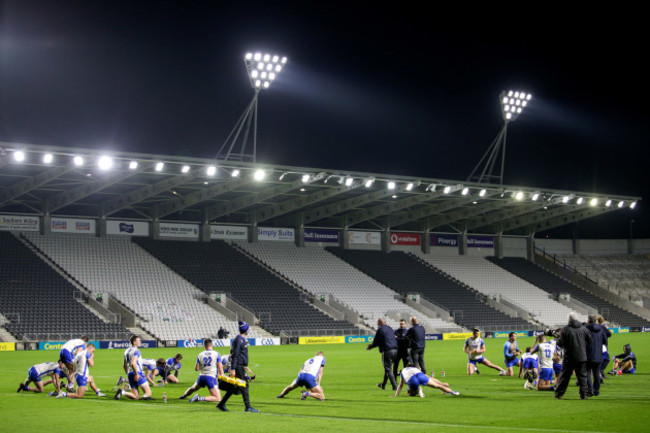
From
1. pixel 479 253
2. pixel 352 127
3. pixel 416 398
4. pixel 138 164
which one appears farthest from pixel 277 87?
pixel 416 398

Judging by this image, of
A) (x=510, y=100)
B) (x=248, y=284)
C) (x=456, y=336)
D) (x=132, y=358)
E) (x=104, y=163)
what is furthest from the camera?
(x=510, y=100)

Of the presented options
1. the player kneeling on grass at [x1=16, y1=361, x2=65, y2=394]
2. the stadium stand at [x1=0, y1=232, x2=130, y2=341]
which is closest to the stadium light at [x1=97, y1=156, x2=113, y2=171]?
the stadium stand at [x1=0, y1=232, x2=130, y2=341]

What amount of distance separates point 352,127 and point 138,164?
17.8m

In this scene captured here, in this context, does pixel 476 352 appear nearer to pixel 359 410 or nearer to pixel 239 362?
pixel 359 410

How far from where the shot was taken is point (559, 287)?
71.6m

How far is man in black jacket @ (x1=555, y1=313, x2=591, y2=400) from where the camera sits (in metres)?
17.3

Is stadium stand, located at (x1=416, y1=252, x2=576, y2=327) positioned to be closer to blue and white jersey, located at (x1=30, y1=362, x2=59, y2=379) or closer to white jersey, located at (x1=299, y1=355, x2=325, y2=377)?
white jersey, located at (x1=299, y1=355, x2=325, y2=377)

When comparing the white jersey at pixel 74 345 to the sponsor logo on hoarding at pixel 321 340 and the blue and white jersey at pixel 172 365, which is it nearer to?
the blue and white jersey at pixel 172 365

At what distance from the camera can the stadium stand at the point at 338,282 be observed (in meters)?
58.1

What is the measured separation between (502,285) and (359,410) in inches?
2124

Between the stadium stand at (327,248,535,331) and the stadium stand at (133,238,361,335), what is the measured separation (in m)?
8.69

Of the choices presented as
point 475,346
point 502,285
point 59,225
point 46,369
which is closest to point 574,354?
point 475,346

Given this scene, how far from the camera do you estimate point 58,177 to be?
44594 mm

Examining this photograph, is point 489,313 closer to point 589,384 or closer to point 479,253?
point 479,253
